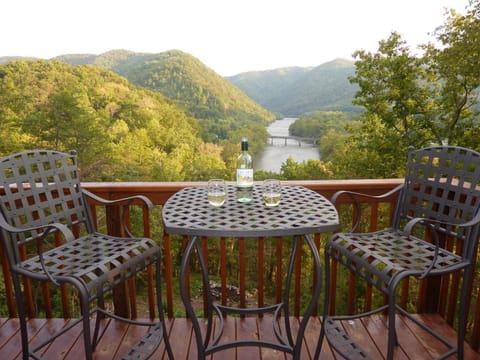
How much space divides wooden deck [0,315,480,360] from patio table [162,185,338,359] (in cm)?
15

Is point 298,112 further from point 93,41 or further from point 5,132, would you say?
point 5,132

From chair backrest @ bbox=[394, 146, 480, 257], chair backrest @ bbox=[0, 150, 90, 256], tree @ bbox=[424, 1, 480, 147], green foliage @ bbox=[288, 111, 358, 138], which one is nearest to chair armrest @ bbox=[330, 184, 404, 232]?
chair backrest @ bbox=[394, 146, 480, 257]

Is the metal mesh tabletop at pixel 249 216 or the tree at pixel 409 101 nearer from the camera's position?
the metal mesh tabletop at pixel 249 216

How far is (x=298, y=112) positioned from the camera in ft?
94.6

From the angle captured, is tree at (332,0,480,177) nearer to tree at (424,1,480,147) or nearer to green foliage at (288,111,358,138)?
tree at (424,1,480,147)

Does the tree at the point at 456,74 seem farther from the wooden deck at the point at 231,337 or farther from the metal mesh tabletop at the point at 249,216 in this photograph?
the metal mesh tabletop at the point at 249,216

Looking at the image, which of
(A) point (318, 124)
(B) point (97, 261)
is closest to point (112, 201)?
(B) point (97, 261)

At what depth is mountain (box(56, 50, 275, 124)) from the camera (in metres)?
33.8

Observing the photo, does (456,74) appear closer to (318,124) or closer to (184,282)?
(184,282)

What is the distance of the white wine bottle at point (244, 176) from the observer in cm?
180

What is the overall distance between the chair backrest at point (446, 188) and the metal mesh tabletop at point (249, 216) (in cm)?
57

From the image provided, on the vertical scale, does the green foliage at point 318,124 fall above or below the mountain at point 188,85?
below

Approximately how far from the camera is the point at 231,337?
197cm

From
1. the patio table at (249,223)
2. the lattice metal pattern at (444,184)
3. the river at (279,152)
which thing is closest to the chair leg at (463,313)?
the lattice metal pattern at (444,184)
